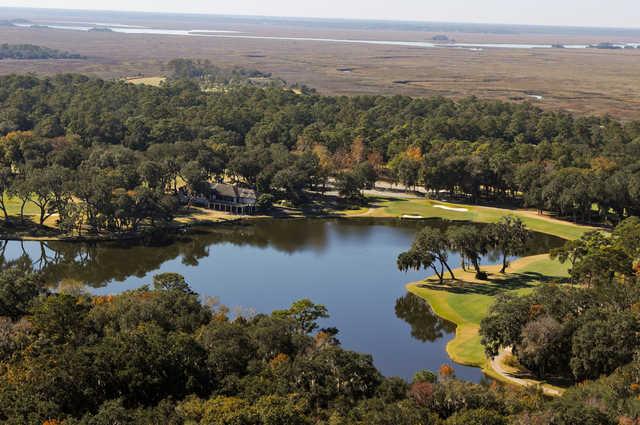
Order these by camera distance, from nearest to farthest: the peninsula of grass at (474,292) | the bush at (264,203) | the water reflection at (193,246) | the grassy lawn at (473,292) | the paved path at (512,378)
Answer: the paved path at (512,378) < the peninsula of grass at (474,292) < the grassy lawn at (473,292) < the water reflection at (193,246) < the bush at (264,203)

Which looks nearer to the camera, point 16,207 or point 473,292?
point 473,292

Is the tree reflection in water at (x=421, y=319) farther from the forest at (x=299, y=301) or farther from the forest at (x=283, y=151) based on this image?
the forest at (x=283, y=151)

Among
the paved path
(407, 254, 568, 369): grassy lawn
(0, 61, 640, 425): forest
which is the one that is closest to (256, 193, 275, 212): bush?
(0, 61, 640, 425): forest

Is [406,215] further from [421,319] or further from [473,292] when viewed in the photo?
[421,319]

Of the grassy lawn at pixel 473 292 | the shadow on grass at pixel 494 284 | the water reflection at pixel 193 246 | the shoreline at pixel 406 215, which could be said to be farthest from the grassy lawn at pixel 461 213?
the shadow on grass at pixel 494 284

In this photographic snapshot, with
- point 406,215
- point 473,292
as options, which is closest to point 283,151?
point 406,215
